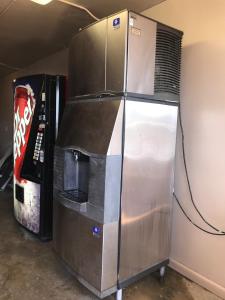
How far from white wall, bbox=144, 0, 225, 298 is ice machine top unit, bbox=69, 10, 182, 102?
0.22m

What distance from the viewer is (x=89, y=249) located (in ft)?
5.87

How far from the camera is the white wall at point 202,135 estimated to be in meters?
1.95

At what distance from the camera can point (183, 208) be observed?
2.23 m

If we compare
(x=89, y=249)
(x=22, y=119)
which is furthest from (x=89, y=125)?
(x=22, y=119)

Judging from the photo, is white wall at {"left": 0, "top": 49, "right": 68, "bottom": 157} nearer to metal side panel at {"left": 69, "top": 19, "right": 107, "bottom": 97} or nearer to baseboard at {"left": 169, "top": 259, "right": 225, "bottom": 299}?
metal side panel at {"left": 69, "top": 19, "right": 107, "bottom": 97}

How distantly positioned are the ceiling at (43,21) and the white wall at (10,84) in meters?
0.14

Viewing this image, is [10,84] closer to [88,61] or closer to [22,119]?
[22,119]

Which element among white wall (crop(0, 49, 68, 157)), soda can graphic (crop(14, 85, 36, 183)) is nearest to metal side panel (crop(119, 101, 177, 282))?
soda can graphic (crop(14, 85, 36, 183))

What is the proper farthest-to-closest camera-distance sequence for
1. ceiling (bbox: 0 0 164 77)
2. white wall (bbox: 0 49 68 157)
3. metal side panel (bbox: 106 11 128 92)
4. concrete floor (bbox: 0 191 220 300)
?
white wall (bbox: 0 49 68 157) < ceiling (bbox: 0 0 164 77) < concrete floor (bbox: 0 191 220 300) < metal side panel (bbox: 106 11 128 92)

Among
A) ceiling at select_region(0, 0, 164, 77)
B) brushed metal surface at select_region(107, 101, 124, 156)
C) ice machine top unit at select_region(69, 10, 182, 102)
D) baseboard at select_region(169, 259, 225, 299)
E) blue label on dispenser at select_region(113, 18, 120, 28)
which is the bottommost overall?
baseboard at select_region(169, 259, 225, 299)

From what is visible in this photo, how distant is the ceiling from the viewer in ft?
8.01

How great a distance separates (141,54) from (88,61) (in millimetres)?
421

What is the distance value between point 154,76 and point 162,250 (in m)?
1.35

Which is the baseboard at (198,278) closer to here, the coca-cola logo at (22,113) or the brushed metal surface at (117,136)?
the brushed metal surface at (117,136)
